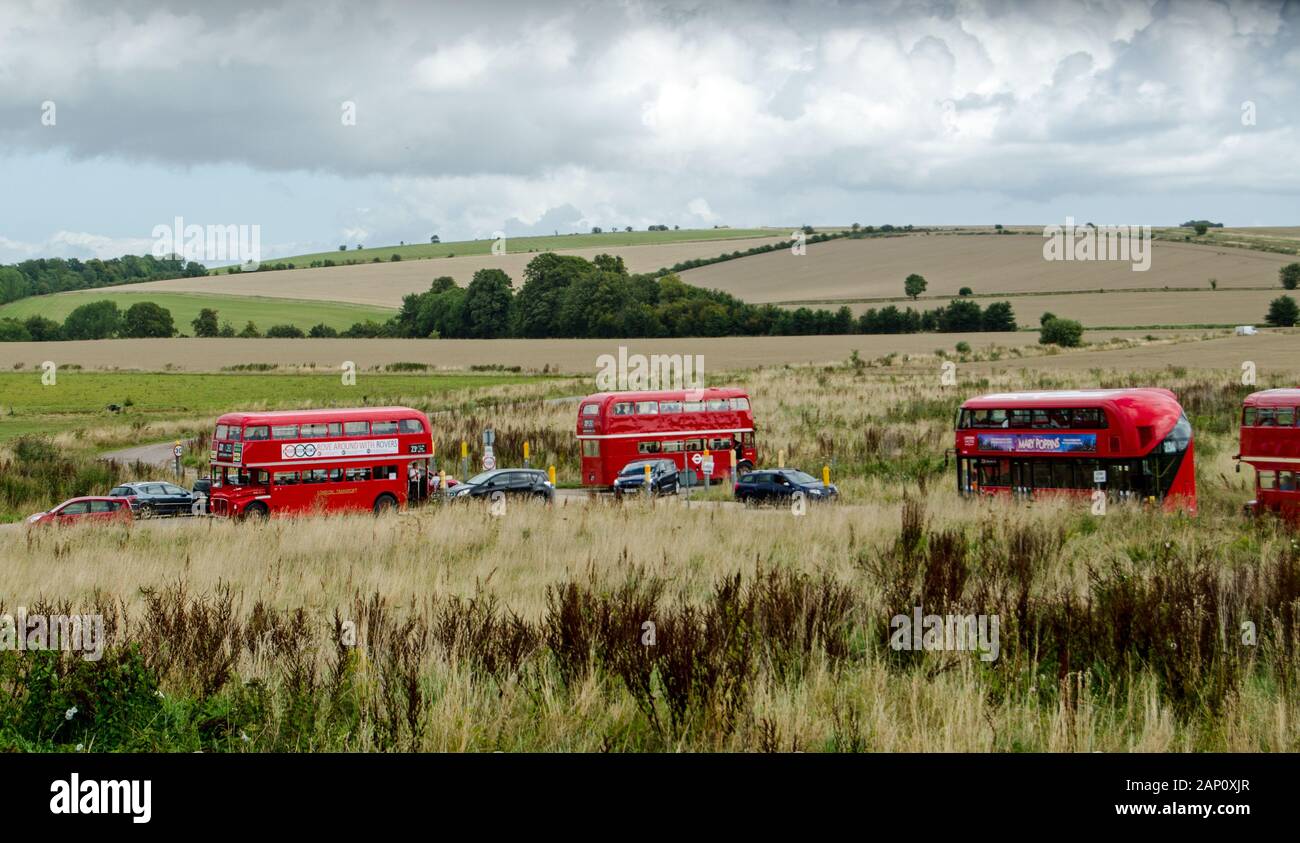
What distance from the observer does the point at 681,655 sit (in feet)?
29.9

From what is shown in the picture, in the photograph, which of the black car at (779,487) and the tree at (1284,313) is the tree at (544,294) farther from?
the black car at (779,487)

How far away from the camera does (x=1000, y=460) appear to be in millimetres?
33156

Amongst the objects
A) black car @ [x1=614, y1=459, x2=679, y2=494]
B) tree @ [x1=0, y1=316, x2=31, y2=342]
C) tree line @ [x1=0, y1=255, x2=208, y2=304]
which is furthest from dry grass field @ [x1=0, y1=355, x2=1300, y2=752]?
tree line @ [x1=0, y1=255, x2=208, y2=304]

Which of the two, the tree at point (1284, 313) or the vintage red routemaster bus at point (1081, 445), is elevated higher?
the tree at point (1284, 313)

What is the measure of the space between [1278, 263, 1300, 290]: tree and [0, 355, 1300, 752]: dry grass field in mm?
117515

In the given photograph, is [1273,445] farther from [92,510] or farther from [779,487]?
[92,510]

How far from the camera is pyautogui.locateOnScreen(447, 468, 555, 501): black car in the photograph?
121ft

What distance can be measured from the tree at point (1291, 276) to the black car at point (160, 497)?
11475 centimetres

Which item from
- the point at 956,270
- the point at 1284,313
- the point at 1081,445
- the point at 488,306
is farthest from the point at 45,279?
the point at 1081,445

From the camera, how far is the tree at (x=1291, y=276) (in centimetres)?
12167

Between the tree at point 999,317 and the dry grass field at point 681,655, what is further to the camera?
the tree at point 999,317

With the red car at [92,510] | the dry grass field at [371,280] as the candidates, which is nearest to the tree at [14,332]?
the dry grass field at [371,280]
